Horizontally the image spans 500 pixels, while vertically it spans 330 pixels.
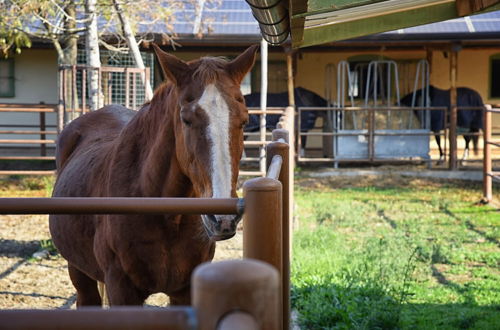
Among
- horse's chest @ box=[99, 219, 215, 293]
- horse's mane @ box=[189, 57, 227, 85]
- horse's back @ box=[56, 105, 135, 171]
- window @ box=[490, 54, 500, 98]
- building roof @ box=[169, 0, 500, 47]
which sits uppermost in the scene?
building roof @ box=[169, 0, 500, 47]

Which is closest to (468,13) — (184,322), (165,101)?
(165,101)

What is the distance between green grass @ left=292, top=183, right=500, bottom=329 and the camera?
506 centimetres

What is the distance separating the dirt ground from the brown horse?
2.19m

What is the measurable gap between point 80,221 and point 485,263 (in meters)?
4.62

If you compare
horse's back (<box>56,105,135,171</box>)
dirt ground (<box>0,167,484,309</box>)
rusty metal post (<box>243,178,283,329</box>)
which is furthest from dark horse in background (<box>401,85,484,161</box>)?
rusty metal post (<box>243,178,283,329</box>)

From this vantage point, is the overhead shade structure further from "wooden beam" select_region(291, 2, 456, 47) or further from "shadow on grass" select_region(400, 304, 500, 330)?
"shadow on grass" select_region(400, 304, 500, 330)

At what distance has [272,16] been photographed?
148 inches

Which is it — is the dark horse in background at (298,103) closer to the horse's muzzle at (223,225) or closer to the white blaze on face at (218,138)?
the white blaze on face at (218,138)

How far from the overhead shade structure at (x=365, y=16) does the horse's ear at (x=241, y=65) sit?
105 cm

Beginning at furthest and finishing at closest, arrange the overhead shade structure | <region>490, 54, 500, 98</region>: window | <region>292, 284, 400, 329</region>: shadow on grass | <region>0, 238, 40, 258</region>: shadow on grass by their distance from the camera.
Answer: <region>490, 54, 500, 98</region>: window
<region>0, 238, 40, 258</region>: shadow on grass
<region>292, 284, 400, 329</region>: shadow on grass
the overhead shade structure

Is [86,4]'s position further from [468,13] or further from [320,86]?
[320,86]

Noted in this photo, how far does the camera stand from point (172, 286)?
3316 mm

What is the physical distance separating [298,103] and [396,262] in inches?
439

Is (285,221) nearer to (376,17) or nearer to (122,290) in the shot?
(122,290)
